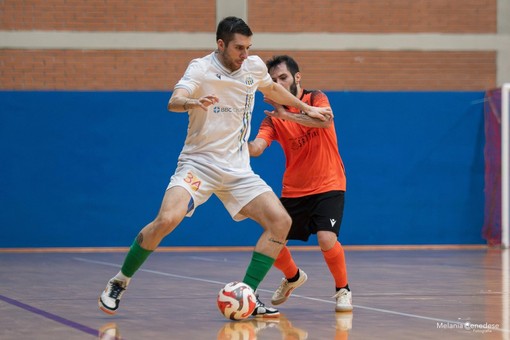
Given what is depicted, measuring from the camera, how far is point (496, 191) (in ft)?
51.5

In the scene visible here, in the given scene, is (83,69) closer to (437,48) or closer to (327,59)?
(327,59)

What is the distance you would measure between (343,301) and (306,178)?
106 cm

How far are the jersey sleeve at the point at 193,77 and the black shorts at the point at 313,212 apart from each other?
4.82ft

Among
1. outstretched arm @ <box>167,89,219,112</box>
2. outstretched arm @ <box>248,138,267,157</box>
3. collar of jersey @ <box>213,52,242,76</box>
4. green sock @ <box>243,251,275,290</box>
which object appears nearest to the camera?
outstretched arm @ <box>167,89,219,112</box>

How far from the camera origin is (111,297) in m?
6.24

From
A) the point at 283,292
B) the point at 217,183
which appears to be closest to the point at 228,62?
the point at 217,183

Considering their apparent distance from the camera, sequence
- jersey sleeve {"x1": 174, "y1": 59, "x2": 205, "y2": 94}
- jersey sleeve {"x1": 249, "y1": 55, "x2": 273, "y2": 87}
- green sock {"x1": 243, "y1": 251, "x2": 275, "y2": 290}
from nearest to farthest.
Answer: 1. jersey sleeve {"x1": 174, "y1": 59, "x2": 205, "y2": 94}
2. green sock {"x1": 243, "y1": 251, "x2": 275, "y2": 290}
3. jersey sleeve {"x1": 249, "y1": 55, "x2": 273, "y2": 87}

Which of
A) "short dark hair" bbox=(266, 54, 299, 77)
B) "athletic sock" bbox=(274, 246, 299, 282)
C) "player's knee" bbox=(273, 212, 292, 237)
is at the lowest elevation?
"athletic sock" bbox=(274, 246, 299, 282)

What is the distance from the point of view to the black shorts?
706 cm

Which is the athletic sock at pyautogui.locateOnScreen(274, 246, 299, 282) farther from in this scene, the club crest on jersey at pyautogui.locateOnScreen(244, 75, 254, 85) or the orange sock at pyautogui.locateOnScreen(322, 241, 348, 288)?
the club crest on jersey at pyautogui.locateOnScreen(244, 75, 254, 85)

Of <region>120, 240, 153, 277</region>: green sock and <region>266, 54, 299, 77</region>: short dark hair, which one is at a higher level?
<region>266, 54, 299, 77</region>: short dark hair

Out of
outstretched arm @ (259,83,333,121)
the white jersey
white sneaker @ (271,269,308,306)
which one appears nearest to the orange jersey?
outstretched arm @ (259,83,333,121)

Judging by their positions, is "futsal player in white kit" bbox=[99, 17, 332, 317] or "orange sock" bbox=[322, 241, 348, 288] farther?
"orange sock" bbox=[322, 241, 348, 288]

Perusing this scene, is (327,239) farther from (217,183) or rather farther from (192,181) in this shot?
(192,181)
